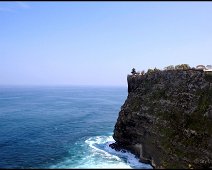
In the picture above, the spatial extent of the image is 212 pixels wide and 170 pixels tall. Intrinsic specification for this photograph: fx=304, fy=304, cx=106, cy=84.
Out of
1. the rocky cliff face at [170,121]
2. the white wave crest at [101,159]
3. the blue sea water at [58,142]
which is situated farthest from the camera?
the blue sea water at [58,142]

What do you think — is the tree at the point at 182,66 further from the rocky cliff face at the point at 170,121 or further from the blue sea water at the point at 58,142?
the blue sea water at the point at 58,142

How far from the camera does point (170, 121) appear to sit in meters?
61.6

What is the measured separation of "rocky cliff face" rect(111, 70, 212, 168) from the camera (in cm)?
5516

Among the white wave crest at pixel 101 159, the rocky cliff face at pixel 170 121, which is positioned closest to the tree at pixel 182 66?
the rocky cliff face at pixel 170 121

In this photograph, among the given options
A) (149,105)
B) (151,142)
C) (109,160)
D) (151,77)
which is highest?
(151,77)

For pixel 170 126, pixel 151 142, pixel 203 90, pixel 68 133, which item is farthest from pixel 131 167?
pixel 68 133

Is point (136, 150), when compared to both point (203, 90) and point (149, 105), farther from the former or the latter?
point (203, 90)

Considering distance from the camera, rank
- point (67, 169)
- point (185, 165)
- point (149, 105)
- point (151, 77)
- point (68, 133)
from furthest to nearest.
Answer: point (68, 133) → point (151, 77) → point (149, 105) → point (67, 169) → point (185, 165)

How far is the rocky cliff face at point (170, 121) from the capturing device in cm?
5516

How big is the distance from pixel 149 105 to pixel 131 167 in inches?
577

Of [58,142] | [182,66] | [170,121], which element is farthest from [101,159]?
[182,66]

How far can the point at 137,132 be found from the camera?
69.5 meters

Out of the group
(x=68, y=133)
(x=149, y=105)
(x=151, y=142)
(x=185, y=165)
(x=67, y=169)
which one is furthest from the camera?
(x=68, y=133)

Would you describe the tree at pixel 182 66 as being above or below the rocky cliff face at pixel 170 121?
above
